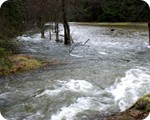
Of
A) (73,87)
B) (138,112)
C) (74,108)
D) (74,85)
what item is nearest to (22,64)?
(74,85)

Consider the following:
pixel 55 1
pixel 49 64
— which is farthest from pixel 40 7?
pixel 49 64

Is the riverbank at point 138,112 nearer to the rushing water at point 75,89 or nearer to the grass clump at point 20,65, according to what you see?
the rushing water at point 75,89

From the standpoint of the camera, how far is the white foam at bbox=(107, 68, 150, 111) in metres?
8.98

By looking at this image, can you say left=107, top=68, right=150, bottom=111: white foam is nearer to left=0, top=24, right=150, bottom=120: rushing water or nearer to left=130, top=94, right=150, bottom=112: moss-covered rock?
left=0, top=24, right=150, bottom=120: rushing water

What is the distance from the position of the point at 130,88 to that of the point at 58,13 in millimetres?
17562

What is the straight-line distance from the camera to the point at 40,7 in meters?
26.5

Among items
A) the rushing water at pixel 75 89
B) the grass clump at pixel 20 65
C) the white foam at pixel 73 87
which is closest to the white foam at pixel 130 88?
the rushing water at pixel 75 89

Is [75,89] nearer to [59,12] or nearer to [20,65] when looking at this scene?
[20,65]

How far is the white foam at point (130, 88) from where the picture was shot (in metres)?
8.98

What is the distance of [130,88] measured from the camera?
33.4ft

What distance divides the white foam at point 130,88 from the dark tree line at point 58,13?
4.59 meters

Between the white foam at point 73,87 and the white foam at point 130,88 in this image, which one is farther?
the white foam at point 73,87

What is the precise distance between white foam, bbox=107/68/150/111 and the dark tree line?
15.1ft

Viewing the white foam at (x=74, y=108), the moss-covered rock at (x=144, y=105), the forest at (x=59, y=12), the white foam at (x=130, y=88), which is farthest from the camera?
the forest at (x=59, y=12)
